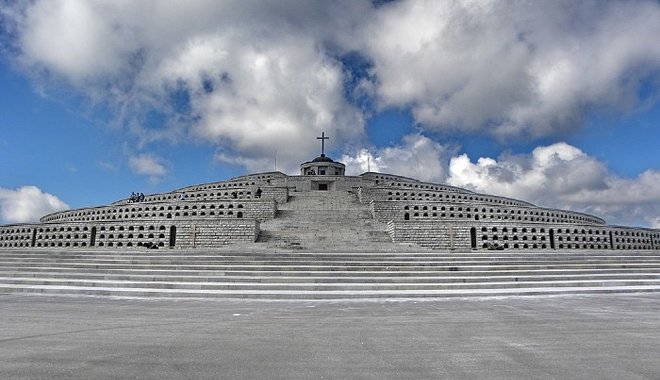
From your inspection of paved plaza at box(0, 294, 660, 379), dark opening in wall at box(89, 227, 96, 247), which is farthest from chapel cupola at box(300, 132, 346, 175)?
paved plaza at box(0, 294, 660, 379)

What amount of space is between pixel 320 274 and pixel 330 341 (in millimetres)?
7685

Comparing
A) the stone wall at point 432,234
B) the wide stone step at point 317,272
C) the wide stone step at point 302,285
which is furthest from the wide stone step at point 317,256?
the stone wall at point 432,234

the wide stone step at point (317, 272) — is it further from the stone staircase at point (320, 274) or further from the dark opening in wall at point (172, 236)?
the dark opening in wall at point (172, 236)

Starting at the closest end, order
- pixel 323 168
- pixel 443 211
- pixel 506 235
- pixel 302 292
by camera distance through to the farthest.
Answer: pixel 302 292, pixel 506 235, pixel 443 211, pixel 323 168

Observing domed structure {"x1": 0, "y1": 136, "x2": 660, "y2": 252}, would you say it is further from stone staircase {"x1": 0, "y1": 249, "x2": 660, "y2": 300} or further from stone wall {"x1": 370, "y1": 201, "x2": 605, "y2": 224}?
stone staircase {"x1": 0, "y1": 249, "x2": 660, "y2": 300}

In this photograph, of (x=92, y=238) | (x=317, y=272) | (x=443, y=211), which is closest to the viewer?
(x=317, y=272)

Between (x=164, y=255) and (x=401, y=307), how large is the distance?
10.7 meters

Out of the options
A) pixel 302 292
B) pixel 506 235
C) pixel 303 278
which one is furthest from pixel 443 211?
pixel 302 292

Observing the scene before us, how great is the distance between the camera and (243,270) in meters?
14.7

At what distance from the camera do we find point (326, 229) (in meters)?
25.2

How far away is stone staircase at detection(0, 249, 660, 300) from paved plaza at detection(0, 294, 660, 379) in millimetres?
2151

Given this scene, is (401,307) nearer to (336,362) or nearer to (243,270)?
(336,362)

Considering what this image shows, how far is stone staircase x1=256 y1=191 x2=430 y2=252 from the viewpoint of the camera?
21.7 m

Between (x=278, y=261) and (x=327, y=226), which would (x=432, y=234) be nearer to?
(x=327, y=226)
